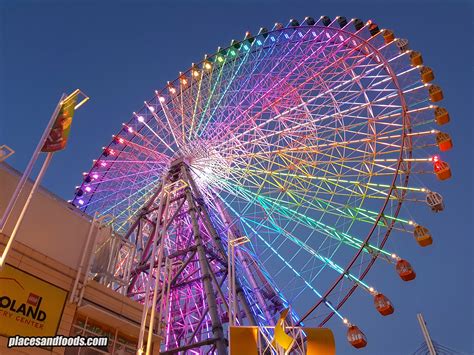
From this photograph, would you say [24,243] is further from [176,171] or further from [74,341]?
[176,171]

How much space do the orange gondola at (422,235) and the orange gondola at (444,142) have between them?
3749mm

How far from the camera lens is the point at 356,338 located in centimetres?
1769

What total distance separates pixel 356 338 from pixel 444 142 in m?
9.30

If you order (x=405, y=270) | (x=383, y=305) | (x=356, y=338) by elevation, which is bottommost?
(x=356, y=338)

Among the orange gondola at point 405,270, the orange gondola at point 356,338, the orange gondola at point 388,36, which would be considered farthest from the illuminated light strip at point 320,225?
the orange gondola at point 388,36

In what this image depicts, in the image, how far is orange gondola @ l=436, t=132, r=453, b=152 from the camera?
19875 mm

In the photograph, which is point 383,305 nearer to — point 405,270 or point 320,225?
point 405,270

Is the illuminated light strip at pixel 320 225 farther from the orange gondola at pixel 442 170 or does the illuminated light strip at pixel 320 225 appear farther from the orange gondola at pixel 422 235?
the orange gondola at pixel 442 170

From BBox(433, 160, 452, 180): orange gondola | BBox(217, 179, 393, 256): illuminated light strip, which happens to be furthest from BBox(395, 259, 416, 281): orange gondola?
BBox(433, 160, 452, 180): orange gondola

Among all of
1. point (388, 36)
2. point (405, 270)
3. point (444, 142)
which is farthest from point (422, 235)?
point (388, 36)

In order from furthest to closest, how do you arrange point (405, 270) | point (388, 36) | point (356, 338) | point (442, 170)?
point (388, 36), point (442, 170), point (405, 270), point (356, 338)

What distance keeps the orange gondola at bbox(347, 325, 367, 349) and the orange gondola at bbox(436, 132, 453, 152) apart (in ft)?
28.8

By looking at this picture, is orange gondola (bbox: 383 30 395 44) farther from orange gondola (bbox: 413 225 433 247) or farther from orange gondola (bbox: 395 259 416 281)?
orange gondola (bbox: 395 259 416 281)

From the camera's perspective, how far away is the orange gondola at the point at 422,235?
62.1ft
